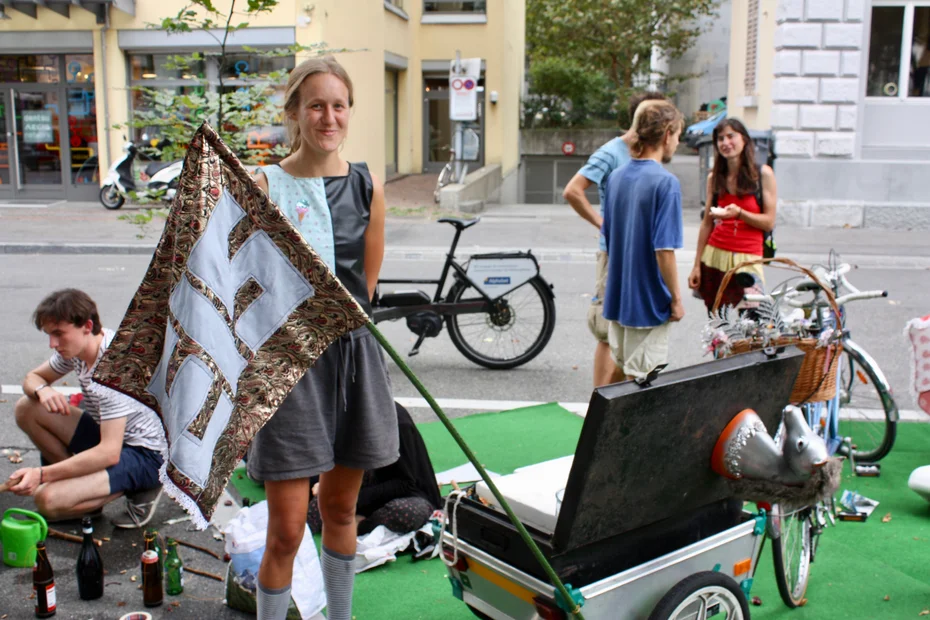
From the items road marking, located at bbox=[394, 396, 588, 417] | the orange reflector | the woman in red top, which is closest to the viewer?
the orange reflector

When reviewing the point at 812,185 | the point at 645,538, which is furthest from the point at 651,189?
the point at 812,185

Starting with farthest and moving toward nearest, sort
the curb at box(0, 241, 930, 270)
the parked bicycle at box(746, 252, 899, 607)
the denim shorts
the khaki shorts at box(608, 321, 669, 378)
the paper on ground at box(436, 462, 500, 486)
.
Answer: the curb at box(0, 241, 930, 270)
the paper on ground at box(436, 462, 500, 486)
the khaki shorts at box(608, 321, 669, 378)
the denim shorts
the parked bicycle at box(746, 252, 899, 607)

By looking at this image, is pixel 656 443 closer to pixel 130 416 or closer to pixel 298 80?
pixel 298 80

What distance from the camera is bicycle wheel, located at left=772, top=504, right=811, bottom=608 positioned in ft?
11.1

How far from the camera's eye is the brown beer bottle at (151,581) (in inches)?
138

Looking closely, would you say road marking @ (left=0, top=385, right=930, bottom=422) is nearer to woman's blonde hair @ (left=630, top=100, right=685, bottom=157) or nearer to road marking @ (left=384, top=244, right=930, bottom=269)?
woman's blonde hair @ (left=630, top=100, right=685, bottom=157)

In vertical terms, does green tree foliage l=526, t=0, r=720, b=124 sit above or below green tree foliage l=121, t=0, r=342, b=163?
above

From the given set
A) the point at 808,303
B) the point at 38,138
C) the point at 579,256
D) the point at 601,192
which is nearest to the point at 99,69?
the point at 38,138

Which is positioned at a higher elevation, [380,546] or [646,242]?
[646,242]

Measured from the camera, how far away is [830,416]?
4559 millimetres

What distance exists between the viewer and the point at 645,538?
9.28 feet

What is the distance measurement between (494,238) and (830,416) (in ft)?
33.0

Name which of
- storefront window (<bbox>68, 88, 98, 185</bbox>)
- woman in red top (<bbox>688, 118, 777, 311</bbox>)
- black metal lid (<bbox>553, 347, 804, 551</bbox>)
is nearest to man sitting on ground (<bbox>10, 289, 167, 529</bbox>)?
black metal lid (<bbox>553, 347, 804, 551</bbox>)

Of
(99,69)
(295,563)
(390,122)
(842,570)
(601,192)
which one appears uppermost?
(99,69)
